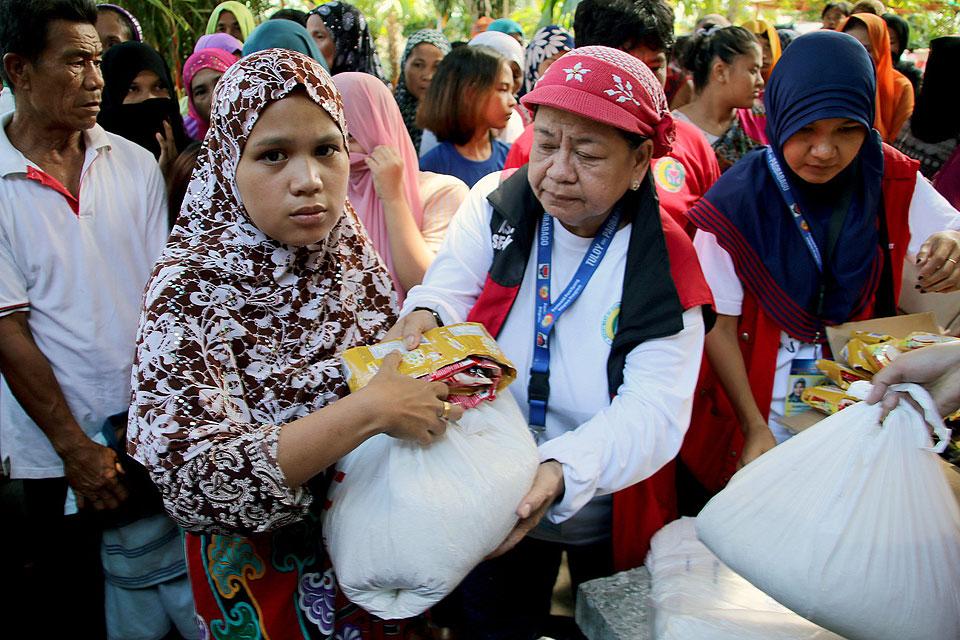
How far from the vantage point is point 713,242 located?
2.28 m

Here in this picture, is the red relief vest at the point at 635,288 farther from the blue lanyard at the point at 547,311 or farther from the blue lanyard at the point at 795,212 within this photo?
the blue lanyard at the point at 795,212

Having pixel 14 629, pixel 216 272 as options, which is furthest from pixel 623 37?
pixel 14 629

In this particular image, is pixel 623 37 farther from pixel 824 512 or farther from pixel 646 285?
pixel 824 512

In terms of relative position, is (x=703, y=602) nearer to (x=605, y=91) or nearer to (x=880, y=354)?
(x=880, y=354)

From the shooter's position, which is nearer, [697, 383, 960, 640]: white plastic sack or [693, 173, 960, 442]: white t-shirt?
[697, 383, 960, 640]: white plastic sack

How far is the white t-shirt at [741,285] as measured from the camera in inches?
87.7

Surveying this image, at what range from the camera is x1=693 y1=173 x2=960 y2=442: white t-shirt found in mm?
2227

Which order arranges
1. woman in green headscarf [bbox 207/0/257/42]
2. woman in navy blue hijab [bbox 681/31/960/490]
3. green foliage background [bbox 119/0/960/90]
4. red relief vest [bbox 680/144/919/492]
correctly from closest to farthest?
1. woman in navy blue hijab [bbox 681/31/960/490]
2. red relief vest [bbox 680/144/919/492]
3. woman in green headscarf [bbox 207/0/257/42]
4. green foliage background [bbox 119/0/960/90]

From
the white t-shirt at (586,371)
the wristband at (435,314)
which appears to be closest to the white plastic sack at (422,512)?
the white t-shirt at (586,371)

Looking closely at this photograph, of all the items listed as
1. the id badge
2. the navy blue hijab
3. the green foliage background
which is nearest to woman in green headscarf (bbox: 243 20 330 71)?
the navy blue hijab

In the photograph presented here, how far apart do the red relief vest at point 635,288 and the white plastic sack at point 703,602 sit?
96 mm

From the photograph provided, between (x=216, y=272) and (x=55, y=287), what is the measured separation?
3.00ft

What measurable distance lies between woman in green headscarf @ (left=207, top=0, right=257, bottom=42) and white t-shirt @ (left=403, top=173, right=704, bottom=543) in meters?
3.84

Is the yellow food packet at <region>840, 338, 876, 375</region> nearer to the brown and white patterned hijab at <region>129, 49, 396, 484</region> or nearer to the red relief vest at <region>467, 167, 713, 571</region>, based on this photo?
the red relief vest at <region>467, 167, 713, 571</region>
